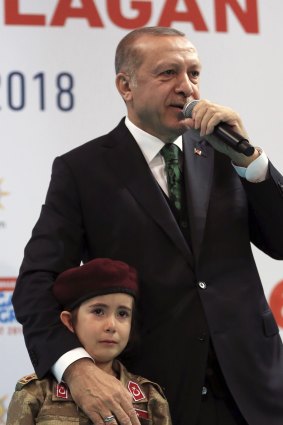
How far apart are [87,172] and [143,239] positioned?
224 millimetres

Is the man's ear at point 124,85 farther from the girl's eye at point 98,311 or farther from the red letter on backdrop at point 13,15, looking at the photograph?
the red letter on backdrop at point 13,15

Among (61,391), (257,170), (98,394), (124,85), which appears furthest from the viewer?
(124,85)

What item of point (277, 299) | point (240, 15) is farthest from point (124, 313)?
point (240, 15)

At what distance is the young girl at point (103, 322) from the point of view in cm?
185

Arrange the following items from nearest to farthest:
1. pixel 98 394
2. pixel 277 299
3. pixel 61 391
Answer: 1. pixel 98 394
2. pixel 61 391
3. pixel 277 299

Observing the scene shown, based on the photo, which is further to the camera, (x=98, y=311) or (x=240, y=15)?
(x=240, y=15)

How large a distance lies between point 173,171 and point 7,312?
1082 millimetres

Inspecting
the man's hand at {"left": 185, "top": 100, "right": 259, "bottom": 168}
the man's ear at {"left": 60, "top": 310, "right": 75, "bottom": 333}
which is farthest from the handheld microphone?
the man's ear at {"left": 60, "top": 310, "right": 75, "bottom": 333}

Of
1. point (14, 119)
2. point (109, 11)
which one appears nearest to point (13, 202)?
point (14, 119)

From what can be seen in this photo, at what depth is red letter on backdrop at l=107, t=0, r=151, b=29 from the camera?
3.12 meters

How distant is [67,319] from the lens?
190 centimetres

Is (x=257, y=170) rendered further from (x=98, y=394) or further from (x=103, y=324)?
(x=98, y=394)

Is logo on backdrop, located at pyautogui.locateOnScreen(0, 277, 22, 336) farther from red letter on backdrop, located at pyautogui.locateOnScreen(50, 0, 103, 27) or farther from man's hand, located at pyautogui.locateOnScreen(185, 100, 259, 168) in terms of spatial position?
man's hand, located at pyautogui.locateOnScreen(185, 100, 259, 168)

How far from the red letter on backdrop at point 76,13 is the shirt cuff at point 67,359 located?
1620 mm
